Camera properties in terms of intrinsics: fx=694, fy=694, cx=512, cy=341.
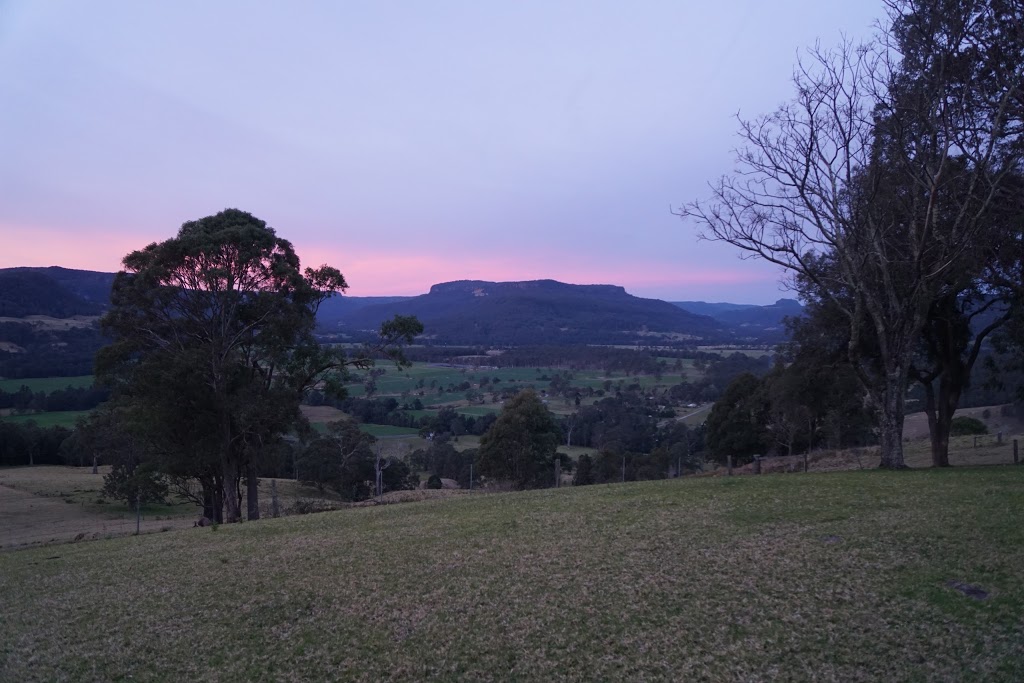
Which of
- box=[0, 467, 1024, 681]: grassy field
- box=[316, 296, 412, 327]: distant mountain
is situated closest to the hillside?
box=[316, 296, 412, 327]: distant mountain

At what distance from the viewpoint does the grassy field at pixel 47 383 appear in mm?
67438

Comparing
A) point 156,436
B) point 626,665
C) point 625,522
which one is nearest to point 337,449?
point 156,436

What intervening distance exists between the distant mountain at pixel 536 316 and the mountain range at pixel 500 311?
0.20 meters

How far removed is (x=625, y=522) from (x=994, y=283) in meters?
13.1

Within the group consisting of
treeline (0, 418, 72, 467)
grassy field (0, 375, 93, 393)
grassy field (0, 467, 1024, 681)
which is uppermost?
grassy field (0, 467, 1024, 681)

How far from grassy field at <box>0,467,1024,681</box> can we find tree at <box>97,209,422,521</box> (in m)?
8.18

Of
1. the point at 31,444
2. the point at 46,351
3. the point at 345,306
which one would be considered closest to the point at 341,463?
the point at 31,444

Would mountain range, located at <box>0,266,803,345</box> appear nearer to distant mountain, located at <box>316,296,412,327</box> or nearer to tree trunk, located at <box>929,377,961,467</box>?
distant mountain, located at <box>316,296,412,327</box>

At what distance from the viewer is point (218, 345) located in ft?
75.5

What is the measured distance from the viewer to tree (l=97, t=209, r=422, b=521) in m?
22.1

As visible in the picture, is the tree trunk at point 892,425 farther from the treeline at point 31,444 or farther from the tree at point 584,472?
the treeline at point 31,444

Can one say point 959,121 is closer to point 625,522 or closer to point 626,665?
point 625,522

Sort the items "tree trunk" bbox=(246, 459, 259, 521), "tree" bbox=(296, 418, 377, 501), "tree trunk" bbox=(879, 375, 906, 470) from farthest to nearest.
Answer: "tree" bbox=(296, 418, 377, 501), "tree trunk" bbox=(246, 459, 259, 521), "tree trunk" bbox=(879, 375, 906, 470)

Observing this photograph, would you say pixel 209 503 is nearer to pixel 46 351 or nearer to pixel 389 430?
pixel 389 430
